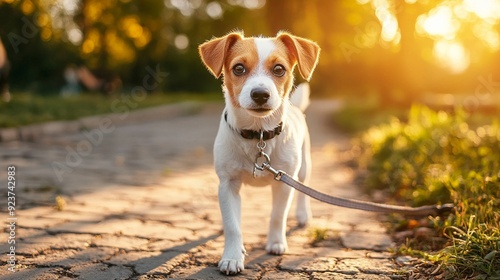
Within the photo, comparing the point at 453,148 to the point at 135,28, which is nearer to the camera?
Answer: the point at 453,148

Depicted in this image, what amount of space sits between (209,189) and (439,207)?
123 inches

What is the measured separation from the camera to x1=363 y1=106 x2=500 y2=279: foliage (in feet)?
10.8

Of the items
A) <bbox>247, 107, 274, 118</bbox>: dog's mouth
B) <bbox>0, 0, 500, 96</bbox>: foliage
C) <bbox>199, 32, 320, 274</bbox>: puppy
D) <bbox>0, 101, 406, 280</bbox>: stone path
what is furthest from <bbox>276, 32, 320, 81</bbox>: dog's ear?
<bbox>0, 0, 500, 96</bbox>: foliage

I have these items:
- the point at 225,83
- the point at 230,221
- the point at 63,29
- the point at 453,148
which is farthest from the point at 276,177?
the point at 63,29

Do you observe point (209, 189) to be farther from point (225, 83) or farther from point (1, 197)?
point (225, 83)

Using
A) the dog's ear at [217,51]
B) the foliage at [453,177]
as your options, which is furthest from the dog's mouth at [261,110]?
the foliage at [453,177]

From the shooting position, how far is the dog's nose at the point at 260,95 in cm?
343

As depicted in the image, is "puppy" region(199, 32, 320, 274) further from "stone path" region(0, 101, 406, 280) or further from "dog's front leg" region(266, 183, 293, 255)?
"stone path" region(0, 101, 406, 280)

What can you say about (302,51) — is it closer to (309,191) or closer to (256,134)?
(256,134)

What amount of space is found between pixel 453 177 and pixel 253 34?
32.3 m

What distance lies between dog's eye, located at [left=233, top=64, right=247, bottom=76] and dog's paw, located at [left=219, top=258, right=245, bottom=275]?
50.2 inches

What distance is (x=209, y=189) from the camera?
6645 millimetres

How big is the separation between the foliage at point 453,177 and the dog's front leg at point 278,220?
1098mm

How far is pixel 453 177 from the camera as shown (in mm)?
5141
